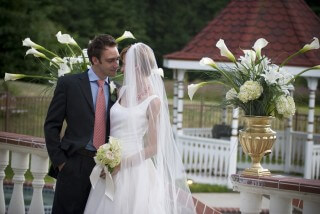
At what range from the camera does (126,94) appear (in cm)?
551

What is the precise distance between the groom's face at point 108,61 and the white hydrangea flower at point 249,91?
4.03 feet

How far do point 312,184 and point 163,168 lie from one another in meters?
1.22

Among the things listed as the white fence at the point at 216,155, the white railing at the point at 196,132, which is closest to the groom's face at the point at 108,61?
the white fence at the point at 216,155

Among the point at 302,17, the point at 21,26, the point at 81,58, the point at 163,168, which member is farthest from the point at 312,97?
the point at 21,26

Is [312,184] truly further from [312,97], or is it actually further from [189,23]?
[189,23]

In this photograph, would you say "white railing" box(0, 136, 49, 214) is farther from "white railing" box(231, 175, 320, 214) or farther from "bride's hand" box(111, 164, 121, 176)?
"white railing" box(231, 175, 320, 214)

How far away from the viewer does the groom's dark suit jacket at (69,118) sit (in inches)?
215

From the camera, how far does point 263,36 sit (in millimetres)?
14812

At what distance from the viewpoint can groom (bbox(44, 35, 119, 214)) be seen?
5.45 meters

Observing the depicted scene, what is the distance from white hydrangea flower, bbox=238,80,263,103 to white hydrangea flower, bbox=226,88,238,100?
222mm

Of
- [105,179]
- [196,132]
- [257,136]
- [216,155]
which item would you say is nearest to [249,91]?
[257,136]

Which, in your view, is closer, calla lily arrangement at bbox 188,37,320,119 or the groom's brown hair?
the groom's brown hair

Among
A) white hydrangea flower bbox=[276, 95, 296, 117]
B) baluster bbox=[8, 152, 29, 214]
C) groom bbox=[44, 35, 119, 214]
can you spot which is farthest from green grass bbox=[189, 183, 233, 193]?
groom bbox=[44, 35, 119, 214]

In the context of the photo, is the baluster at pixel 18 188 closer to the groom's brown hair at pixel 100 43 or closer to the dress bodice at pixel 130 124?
the dress bodice at pixel 130 124
